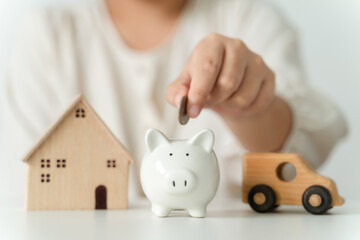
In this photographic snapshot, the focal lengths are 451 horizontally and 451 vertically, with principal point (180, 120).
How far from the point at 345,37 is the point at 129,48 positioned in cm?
70

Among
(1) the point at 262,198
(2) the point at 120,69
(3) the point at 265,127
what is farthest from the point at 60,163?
(2) the point at 120,69

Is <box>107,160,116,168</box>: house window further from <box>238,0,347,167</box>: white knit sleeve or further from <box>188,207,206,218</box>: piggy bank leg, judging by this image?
<box>238,0,347,167</box>: white knit sleeve

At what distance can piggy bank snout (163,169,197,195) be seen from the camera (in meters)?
0.52

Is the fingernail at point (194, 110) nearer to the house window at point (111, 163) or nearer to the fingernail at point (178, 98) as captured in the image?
the fingernail at point (178, 98)

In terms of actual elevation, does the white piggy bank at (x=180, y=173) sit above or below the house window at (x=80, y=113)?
below

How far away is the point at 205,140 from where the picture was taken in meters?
0.56

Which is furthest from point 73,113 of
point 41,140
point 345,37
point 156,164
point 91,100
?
point 345,37

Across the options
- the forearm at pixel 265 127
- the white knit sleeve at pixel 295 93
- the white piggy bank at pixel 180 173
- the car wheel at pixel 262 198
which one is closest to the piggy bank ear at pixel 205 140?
the white piggy bank at pixel 180 173

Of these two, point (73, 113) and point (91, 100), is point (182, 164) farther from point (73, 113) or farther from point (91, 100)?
point (91, 100)

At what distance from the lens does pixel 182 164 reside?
0.53 metres

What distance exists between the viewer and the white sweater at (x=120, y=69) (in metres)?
1.05

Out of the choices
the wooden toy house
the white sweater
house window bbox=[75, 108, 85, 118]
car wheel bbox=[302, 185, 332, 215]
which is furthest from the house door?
the white sweater

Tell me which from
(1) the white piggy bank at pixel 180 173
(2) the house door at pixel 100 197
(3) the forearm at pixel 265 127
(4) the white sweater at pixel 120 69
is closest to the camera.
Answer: (1) the white piggy bank at pixel 180 173

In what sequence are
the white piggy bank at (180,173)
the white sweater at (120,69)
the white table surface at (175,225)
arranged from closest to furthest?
the white table surface at (175,225)
the white piggy bank at (180,173)
the white sweater at (120,69)
